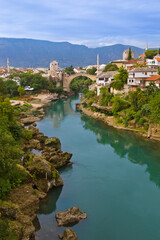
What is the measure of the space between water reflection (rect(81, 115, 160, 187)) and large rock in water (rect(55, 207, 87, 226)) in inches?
224

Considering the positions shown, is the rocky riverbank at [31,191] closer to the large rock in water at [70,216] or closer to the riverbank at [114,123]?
the large rock in water at [70,216]

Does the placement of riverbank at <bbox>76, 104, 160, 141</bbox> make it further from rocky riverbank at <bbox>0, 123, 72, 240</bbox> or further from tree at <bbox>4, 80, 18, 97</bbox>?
tree at <bbox>4, 80, 18, 97</bbox>

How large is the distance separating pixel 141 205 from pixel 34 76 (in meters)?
39.0

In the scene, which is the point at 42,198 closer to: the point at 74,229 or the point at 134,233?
the point at 74,229

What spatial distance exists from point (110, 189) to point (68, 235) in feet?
14.7

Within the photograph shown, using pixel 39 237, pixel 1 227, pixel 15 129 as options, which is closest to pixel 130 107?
pixel 15 129

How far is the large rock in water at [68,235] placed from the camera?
337 inches

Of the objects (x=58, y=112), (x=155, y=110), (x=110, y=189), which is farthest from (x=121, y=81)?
(x=110, y=189)

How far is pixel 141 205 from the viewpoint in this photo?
11.2 m

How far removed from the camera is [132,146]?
61.5ft

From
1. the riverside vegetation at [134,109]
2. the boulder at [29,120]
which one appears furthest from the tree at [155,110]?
the boulder at [29,120]

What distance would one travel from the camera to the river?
31.7 feet

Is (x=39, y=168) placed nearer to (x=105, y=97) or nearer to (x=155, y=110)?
(x=155, y=110)

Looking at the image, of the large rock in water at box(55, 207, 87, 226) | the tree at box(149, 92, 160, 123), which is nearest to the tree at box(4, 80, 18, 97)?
the tree at box(149, 92, 160, 123)
